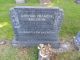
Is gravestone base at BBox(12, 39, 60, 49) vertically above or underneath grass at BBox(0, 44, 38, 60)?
above

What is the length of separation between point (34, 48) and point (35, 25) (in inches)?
40.4

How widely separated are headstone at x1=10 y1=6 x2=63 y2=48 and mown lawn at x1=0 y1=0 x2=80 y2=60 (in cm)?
46

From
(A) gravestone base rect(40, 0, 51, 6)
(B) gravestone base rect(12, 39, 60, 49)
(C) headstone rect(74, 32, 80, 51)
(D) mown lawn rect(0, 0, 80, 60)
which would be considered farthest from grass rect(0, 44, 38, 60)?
(A) gravestone base rect(40, 0, 51, 6)

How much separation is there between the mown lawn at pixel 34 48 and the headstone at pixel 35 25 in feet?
1.49

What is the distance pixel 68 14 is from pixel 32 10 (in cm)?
412

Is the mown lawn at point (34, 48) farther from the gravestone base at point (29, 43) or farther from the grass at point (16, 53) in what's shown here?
the gravestone base at point (29, 43)

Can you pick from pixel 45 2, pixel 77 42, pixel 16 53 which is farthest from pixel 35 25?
pixel 45 2

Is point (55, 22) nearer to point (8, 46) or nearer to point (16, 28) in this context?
point (16, 28)

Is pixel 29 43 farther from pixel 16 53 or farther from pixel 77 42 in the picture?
pixel 77 42

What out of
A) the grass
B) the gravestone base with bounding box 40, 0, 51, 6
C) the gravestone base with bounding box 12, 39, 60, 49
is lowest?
the grass

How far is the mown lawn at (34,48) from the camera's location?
9.96 m

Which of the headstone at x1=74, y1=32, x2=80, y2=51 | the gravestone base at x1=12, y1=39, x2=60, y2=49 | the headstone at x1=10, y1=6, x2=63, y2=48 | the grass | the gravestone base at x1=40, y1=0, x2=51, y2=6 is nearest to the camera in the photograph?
the headstone at x1=10, y1=6, x2=63, y2=48

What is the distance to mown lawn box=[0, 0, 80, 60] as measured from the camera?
9962 mm

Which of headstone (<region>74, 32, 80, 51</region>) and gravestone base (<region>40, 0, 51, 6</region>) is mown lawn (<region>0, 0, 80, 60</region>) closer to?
gravestone base (<region>40, 0, 51, 6</region>)
